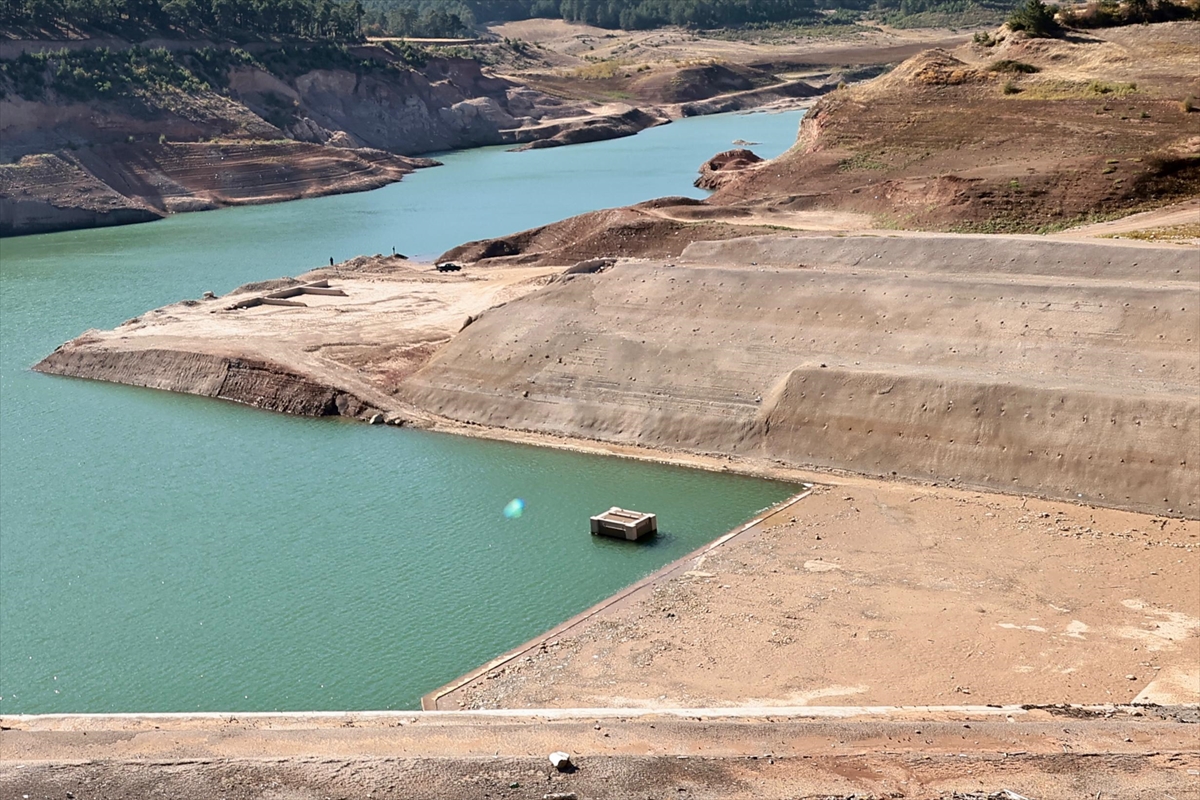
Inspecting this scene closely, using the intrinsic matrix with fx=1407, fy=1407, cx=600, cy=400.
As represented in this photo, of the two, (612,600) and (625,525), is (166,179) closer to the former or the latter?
(625,525)

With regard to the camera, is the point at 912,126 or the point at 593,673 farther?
the point at 912,126

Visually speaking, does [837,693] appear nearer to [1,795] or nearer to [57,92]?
[1,795]

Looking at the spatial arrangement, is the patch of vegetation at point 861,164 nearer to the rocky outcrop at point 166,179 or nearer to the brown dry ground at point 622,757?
the brown dry ground at point 622,757

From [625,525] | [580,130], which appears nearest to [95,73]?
[580,130]

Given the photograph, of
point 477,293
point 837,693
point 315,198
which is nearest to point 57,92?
point 315,198

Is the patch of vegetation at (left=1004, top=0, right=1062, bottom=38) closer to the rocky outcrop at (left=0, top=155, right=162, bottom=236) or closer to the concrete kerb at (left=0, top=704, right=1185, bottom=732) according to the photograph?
the concrete kerb at (left=0, top=704, right=1185, bottom=732)

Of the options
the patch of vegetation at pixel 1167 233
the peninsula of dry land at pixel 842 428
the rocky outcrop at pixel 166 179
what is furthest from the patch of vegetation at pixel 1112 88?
the rocky outcrop at pixel 166 179

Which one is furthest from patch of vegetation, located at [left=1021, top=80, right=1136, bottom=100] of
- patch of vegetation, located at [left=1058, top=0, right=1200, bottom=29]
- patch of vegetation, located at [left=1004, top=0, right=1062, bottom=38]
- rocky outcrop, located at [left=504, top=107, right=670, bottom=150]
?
rocky outcrop, located at [left=504, top=107, right=670, bottom=150]
